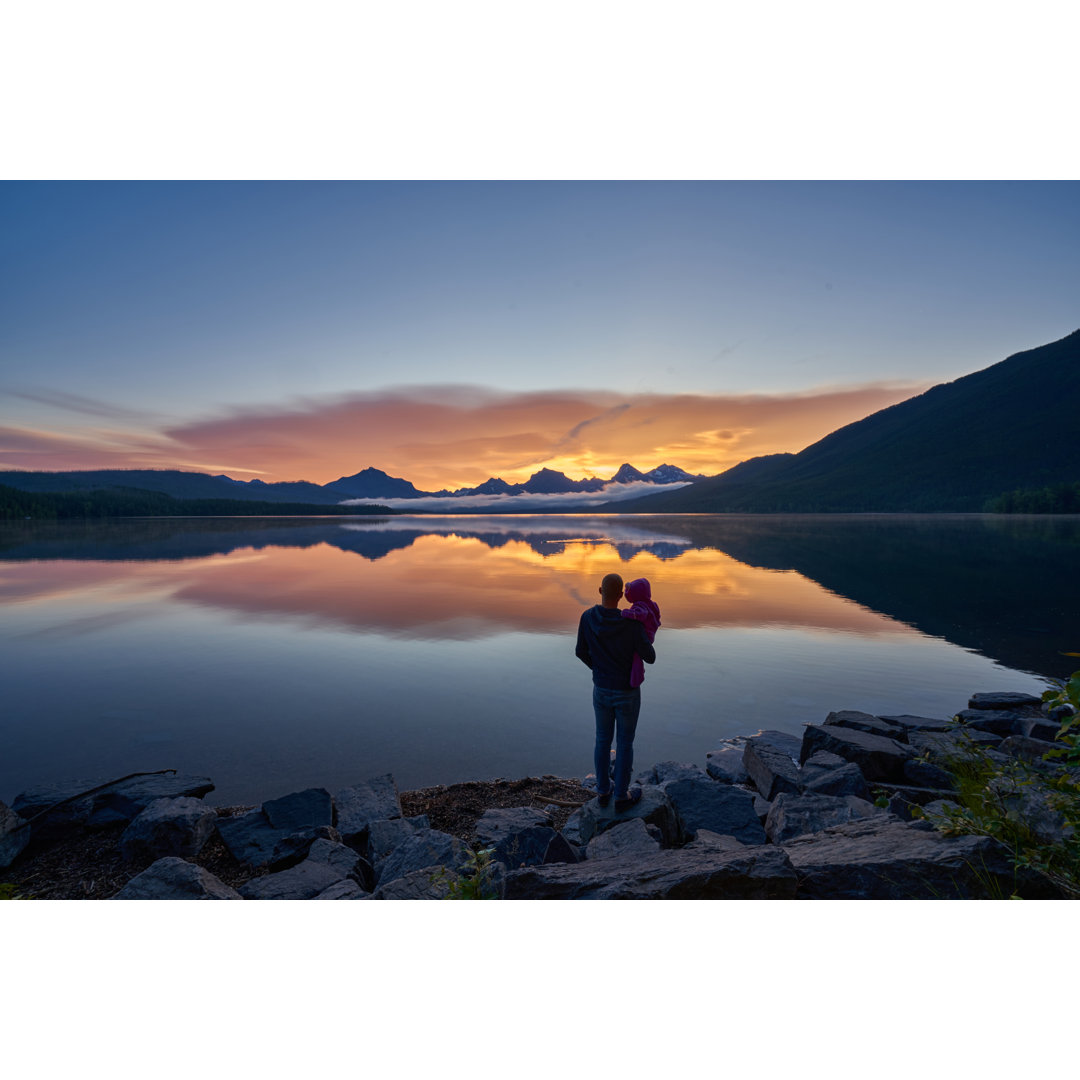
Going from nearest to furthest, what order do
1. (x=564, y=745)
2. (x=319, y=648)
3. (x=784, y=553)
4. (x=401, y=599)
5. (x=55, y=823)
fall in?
(x=55, y=823) < (x=564, y=745) < (x=319, y=648) < (x=401, y=599) < (x=784, y=553)

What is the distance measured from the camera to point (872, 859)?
16.2 feet

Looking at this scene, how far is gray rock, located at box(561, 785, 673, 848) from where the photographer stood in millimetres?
7078

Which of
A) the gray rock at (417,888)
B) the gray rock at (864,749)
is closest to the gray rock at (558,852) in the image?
the gray rock at (417,888)

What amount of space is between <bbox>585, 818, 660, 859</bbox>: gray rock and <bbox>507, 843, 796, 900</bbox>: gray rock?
1.05 meters

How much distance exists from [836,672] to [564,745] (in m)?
8.87

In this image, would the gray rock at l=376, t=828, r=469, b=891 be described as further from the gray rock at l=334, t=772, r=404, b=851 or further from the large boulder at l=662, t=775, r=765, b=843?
the large boulder at l=662, t=775, r=765, b=843

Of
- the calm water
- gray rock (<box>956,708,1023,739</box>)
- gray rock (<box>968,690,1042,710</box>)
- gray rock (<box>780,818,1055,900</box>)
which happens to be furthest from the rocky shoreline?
gray rock (<box>968,690,1042,710</box>)

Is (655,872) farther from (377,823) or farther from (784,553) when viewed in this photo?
(784,553)

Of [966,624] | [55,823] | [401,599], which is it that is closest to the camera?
[55,823]

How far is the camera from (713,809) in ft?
25.4

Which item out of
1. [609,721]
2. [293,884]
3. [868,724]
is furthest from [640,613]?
[868,724]

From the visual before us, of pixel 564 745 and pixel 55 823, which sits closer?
pixel 55 823

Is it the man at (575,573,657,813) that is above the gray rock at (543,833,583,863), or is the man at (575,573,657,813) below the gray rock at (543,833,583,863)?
above

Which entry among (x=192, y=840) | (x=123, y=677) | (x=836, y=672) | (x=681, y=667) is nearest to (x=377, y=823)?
(x=192, y=840)
